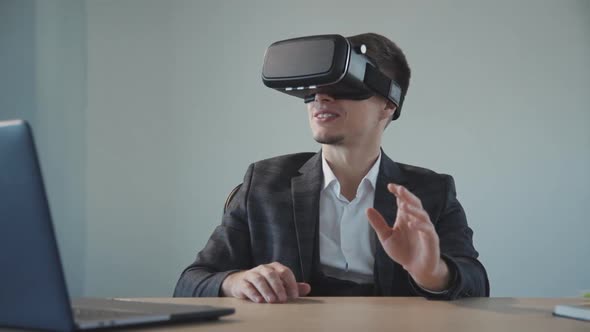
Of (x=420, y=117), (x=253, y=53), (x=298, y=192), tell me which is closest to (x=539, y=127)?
(x=420, y=117)

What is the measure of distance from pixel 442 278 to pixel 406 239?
14 centimetres

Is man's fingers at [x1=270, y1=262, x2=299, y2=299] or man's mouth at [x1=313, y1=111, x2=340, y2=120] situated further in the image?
man's mouth at [x1=313, y1=111, x2=340, y2=120]

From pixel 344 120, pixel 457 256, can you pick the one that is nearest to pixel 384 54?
pixel 344 120

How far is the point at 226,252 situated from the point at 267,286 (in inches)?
16.3

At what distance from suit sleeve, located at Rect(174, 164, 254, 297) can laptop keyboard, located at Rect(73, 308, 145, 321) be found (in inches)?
23.0

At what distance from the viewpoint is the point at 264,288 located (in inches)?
53.4

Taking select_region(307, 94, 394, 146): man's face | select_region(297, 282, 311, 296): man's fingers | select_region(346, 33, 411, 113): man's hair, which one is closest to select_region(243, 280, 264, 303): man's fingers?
select_region(297, 282, 311, 296): man's fingers

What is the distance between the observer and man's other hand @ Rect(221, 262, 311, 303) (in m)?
1.36

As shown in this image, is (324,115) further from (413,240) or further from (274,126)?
(274,126)

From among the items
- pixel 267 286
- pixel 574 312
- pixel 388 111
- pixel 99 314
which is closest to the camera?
pixel 99 314

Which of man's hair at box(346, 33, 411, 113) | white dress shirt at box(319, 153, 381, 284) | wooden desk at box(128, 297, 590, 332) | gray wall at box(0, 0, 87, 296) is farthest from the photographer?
gray wall at box(0, 0, 87, 296)

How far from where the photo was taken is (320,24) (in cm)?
360

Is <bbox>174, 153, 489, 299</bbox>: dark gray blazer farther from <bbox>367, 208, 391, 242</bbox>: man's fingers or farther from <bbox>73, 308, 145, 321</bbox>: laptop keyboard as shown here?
<bbox>73, 308, 145, 321</bbox>: laptop keyboard

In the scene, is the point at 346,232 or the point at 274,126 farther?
the point at 274,126
